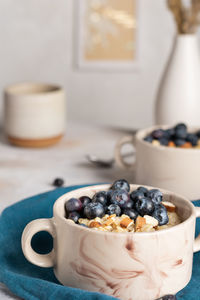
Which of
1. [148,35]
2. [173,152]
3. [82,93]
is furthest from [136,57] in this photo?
[173,152]

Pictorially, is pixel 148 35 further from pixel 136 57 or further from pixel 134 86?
pixel 134 86

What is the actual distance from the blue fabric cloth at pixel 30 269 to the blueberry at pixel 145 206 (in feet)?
0.30

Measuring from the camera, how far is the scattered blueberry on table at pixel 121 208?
0.54 m

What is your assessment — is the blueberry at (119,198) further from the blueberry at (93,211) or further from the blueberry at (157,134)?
the blueberry at (157,134)

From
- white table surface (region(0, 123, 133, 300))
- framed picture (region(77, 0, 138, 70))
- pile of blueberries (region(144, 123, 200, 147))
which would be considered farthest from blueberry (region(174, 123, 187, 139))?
framed picture (region(77, 0, 138, 70))

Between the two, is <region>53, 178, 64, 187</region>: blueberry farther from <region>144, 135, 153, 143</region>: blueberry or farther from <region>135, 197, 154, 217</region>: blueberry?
<region>135, 197, 154, 217</region>: blueberry

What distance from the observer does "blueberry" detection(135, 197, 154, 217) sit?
22.3 inches

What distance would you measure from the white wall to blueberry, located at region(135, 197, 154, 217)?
1.31 m

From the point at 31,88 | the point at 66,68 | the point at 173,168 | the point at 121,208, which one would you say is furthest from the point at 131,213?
the point at 66,68

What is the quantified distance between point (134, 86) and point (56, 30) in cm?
39

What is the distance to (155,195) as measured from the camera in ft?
1.97

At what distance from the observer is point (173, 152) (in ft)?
2.62

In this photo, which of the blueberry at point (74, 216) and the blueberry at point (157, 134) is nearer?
the blueberry at point (74, 216)

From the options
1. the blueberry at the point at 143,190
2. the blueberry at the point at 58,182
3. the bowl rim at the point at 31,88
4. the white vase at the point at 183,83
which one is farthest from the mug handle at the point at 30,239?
the bowl rim at the point at 31,88
